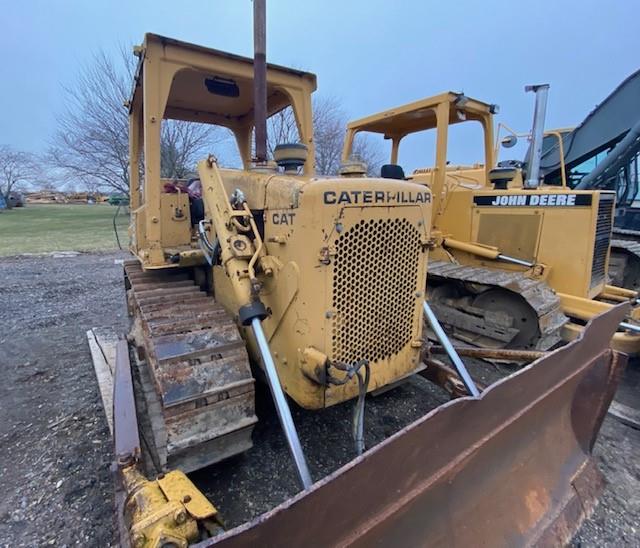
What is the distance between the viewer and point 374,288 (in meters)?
2.15

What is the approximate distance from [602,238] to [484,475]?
3467mm

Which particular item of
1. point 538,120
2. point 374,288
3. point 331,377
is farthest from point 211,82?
point 538,120

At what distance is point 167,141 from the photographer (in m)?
17.7

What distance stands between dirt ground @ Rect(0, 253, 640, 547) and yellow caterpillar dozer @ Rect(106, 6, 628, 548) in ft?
0.81

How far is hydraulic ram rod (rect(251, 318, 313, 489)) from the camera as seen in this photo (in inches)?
64.7

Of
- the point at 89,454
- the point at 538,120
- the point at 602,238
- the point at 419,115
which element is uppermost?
the point at 419,115

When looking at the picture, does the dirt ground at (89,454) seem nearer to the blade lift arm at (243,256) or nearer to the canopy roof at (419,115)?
the blade lift arm at (243,256)

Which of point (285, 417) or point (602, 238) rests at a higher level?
point (602, 238)

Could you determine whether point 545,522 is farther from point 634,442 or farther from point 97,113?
point 97,113

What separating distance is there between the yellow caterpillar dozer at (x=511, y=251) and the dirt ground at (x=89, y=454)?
2.98 feet

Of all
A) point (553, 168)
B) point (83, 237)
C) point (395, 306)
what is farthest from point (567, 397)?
point (83, 237)

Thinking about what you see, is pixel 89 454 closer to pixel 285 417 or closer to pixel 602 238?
pixel 285 417

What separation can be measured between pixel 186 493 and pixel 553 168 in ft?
26.9

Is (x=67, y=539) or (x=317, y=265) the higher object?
(x=317, y=265)
